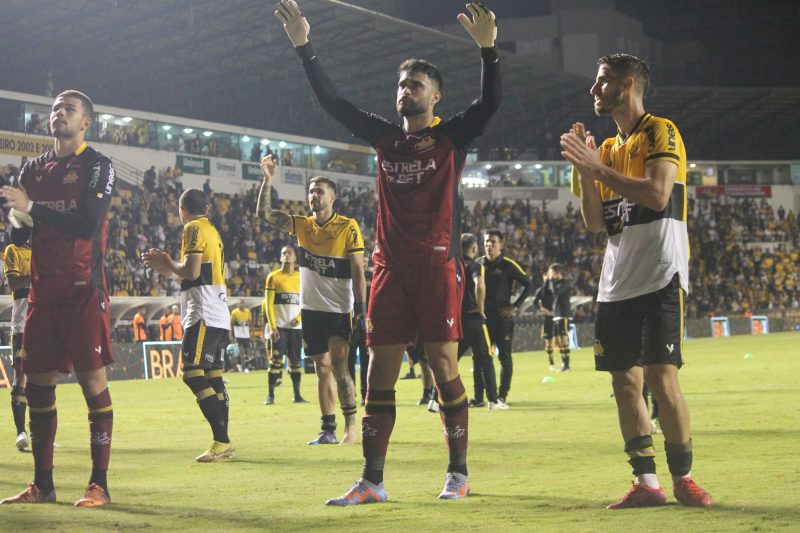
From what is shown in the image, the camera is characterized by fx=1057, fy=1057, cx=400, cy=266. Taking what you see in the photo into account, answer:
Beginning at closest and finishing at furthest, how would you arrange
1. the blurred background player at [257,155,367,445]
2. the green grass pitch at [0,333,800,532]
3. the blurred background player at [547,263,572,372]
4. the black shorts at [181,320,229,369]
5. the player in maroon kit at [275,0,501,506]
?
the green grass pitch at [0,333,800,532] < the player in maroon kit at [275,0,501,506] < the black shorts at [181,320,229,369] < the blurred background player at [257,155,367,445] < the blurred background player at [547,263,572,372]

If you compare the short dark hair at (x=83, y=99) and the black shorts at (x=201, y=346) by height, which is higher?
the short dark hair at (x=83, y=99)

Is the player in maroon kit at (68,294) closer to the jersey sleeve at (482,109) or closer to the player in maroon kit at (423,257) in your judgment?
the player in maroon kit at (423,257)

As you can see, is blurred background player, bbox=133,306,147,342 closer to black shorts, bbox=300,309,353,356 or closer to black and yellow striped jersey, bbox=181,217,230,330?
black shorts, bbox=300,309,353,356

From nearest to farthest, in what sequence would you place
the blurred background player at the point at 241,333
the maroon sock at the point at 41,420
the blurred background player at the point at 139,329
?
1. the maroon sock at the point at 41,420
2. the blurred background player at the point at 139,329
3. the blurred background player at the point at 241,333

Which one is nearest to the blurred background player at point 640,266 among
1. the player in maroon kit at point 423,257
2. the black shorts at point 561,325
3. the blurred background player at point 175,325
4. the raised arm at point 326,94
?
the player in maroon kit at point 423,257

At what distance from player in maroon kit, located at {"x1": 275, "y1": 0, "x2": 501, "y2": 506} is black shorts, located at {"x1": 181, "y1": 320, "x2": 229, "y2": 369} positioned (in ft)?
11.0

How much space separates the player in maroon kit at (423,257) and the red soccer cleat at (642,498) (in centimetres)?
106

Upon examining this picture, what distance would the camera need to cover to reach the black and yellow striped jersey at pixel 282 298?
57.6 feet

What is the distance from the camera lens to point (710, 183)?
64062mm

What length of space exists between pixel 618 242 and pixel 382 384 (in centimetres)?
166

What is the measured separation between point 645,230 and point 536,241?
48.7m

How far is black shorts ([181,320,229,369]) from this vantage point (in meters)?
9.45

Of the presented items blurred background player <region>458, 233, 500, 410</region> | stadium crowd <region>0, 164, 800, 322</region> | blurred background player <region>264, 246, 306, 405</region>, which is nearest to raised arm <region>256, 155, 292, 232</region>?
blurred background player <region>458, 233, 500, 410</region>

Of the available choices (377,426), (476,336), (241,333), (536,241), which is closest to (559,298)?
(241,333)
